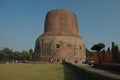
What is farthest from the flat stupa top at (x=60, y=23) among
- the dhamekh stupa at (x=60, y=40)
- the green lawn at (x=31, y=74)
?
the green lawn at (x=31, y=74)

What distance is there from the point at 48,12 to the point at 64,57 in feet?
46.8

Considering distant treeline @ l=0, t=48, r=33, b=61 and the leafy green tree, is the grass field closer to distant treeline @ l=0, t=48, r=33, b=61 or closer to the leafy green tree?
the leafy green tree

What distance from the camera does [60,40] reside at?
4788cm

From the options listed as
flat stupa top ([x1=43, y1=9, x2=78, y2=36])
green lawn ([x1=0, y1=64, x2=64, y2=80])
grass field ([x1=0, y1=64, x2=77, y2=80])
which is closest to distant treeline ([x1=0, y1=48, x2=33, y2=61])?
flat stupa top ([x1=43, y1=9, x2=78, y2=36])

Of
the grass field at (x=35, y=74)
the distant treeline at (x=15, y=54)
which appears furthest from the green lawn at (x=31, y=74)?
the distant treeline at (x=15, y=54)

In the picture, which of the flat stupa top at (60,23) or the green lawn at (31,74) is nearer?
the green lawn at (31,74)

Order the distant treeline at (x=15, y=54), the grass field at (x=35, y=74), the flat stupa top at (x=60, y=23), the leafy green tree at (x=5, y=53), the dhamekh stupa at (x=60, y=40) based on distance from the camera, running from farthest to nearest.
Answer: the distant treeline at (x=15, y=54), the leafy green tree at (x=5, y=53), the flat stupa top at (x=60, y=23), the dhamekh stupa at (x=60, y=40), the grass field at (x=35, y=74)

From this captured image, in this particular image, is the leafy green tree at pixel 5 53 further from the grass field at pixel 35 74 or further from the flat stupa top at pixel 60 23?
the grass field at pixel 35 74

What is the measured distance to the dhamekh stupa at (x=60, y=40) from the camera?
46.8 metres

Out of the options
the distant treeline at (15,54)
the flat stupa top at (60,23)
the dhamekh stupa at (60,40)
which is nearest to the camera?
the dhamekh stupa at (60,40)

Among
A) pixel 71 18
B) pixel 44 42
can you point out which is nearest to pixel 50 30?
pixel 44 42

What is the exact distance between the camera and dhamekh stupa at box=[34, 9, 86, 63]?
46.8 meters

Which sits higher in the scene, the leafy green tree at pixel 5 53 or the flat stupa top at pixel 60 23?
the flat stupa top at pixel 60 23

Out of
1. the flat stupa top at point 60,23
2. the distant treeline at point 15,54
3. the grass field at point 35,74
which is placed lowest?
the grass field at point 35,74
